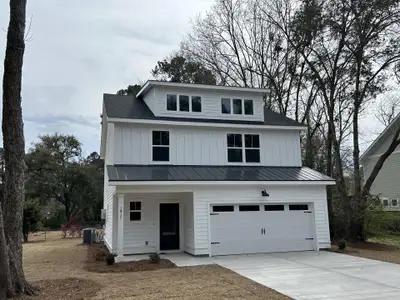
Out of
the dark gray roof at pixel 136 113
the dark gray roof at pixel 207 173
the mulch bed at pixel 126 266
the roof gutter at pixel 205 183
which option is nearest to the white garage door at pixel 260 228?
the roof gutter at pixel 205 183

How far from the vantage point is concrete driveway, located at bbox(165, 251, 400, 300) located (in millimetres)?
7879

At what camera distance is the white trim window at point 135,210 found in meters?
15.2

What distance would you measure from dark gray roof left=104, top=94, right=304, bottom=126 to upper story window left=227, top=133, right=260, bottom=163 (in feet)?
2.50

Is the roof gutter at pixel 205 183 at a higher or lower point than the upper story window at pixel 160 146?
lower

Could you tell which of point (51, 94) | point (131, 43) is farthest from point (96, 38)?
point (51, 94)

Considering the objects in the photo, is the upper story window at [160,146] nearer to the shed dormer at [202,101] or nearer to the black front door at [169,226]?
the shed dormer at [202,101]

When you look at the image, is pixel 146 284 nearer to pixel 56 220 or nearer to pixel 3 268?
pixel 3 268

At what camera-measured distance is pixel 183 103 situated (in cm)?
1767

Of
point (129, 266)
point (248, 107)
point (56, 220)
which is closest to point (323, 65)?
point (248, 107)

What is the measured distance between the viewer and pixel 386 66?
19.5 m

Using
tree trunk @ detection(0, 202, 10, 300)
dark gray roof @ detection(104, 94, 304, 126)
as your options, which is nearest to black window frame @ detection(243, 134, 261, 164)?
dark gray roof @ detection(104, 94, 304, 126)

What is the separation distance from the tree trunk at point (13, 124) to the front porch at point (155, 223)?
6.10 meters

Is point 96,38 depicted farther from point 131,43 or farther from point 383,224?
point 383,224

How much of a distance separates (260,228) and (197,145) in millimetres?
4511
